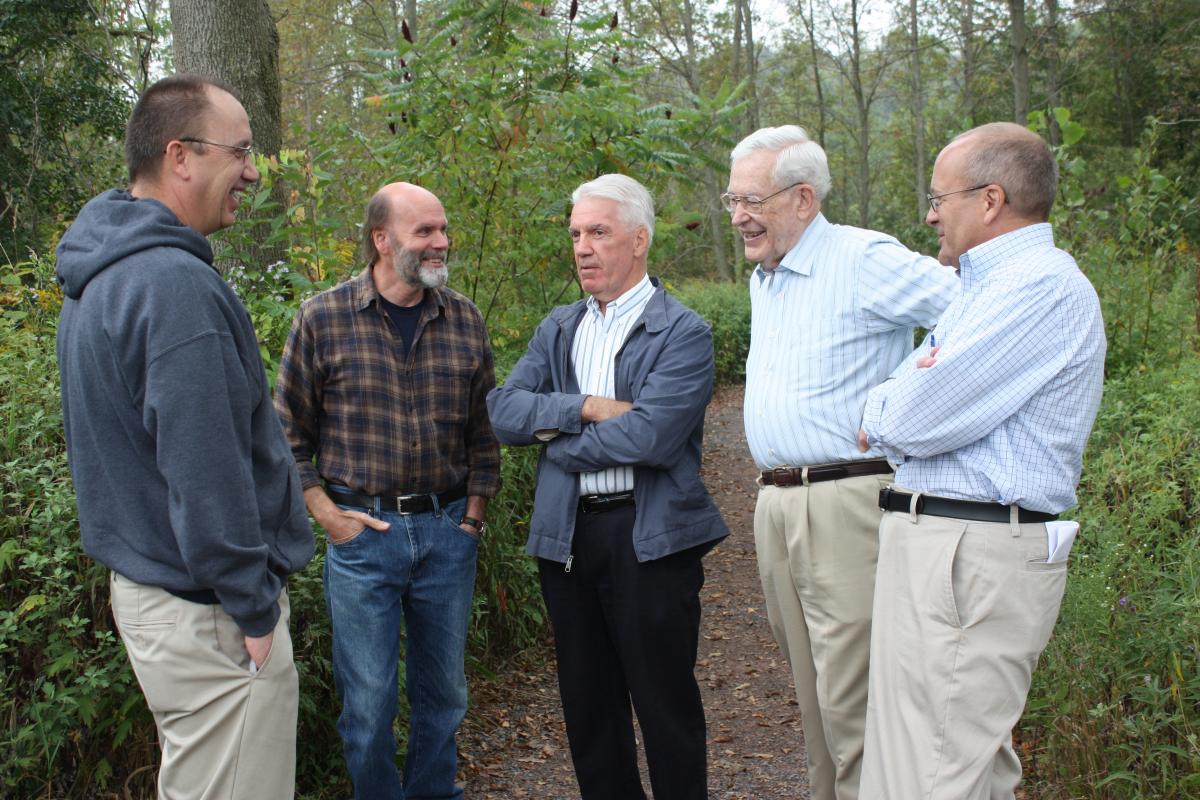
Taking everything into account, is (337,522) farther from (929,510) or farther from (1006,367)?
(1006,367)

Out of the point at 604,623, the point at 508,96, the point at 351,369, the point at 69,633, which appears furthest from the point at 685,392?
the point at 508,96

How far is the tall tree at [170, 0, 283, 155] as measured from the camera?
6.36 metres

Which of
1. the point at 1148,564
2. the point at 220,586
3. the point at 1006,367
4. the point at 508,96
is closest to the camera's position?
the point at 220,586

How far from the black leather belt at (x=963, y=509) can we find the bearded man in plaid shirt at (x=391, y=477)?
Result: 1.57 metres

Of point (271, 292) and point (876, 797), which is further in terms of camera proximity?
point (271, 292)

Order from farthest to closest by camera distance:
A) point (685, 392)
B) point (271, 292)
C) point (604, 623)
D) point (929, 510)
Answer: point (271, 292), point (604, 623), point (685, 392), point (929, 510)

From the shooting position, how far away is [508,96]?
19.0 ft

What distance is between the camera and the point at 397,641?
3564 mm

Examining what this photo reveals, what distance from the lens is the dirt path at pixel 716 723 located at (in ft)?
14.5

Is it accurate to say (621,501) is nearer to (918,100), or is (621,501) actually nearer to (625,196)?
(625,196)

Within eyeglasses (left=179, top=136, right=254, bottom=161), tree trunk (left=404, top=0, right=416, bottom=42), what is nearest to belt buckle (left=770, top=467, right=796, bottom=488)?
eyeglasses (left=179, top=136, right=254, bottom=161)

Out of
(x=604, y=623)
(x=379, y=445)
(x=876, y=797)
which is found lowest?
(x=876, y=797)

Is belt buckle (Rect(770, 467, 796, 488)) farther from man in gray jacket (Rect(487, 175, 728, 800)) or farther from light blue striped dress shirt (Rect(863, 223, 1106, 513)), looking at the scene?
light blue striped dress shirt (Rect(863, 223, 1106, 513))

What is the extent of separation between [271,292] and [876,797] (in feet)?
12.3
